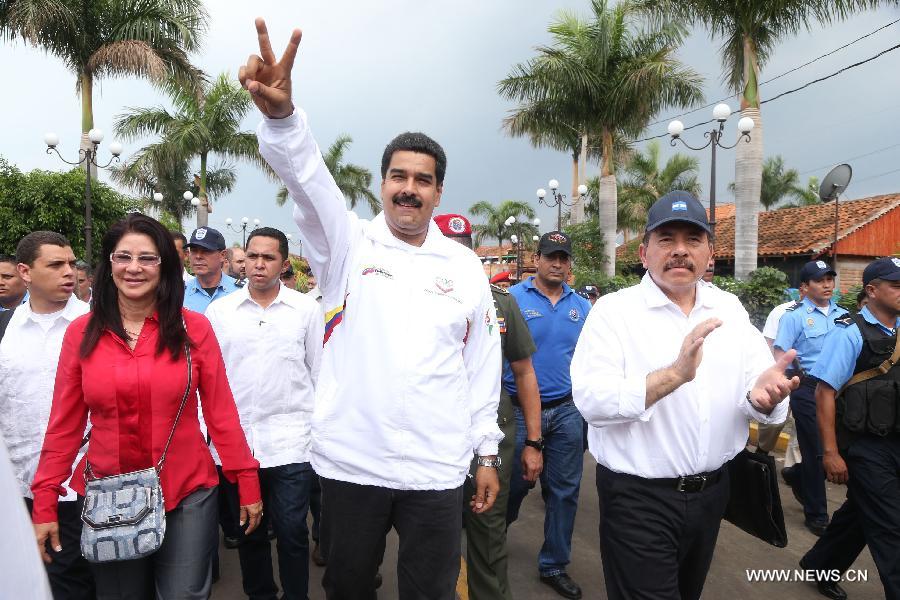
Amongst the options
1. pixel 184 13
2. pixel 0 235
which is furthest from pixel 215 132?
pixel 0 235

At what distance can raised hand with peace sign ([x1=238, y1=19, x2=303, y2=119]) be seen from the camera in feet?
6.05

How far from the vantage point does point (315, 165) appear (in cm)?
208

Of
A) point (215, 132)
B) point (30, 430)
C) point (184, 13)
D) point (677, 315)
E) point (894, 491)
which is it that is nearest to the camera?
point (677, 315)

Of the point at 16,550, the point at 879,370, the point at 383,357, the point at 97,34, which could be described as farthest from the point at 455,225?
the point at 97,34

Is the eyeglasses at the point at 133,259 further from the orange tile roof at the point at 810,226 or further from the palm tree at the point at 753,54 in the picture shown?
the orange tile roof at the point at 810,226

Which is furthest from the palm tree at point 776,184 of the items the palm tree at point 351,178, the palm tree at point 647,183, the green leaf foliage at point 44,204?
the green leaf foliage at point 44,204

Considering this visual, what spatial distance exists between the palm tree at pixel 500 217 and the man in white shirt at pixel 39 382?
132ft

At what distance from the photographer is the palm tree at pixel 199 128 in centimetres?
2397

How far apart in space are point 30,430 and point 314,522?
2418 mm

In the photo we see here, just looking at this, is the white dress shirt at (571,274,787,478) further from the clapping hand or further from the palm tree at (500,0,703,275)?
the palm tree at (500,0,703,275)

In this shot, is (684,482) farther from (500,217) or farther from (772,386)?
(500,217)

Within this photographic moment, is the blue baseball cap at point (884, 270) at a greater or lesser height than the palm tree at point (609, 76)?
lesser

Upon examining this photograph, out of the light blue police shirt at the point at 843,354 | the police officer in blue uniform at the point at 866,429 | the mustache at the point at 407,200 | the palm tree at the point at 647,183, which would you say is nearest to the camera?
the mustache at the point at 407,200

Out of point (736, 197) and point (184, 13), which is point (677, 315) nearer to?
point (736, 197)
